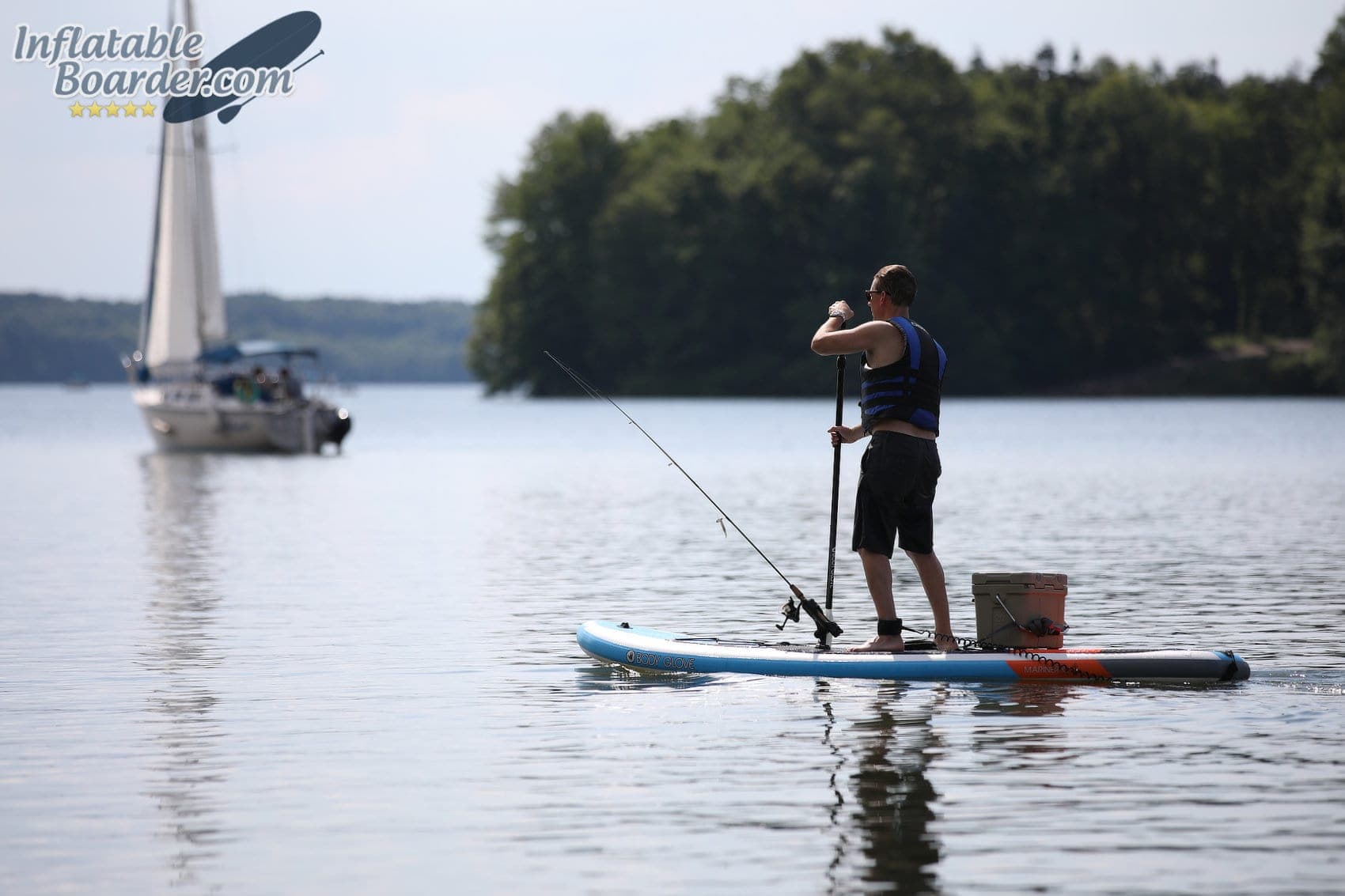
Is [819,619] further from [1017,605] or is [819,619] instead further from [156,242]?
[156,242]

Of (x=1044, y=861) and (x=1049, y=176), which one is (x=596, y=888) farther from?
(x=1049, y=176)

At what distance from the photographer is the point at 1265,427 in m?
62.2

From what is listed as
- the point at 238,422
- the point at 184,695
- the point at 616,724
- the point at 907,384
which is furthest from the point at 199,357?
the point at 616,724

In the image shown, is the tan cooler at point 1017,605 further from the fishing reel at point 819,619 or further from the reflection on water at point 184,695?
the reflection on water at point 184,695

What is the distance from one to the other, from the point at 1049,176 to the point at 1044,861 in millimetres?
106816

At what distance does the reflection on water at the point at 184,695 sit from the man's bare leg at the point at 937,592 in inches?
155

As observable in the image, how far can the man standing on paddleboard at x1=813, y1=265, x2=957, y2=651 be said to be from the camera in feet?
37.8

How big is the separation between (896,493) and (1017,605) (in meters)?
1.17

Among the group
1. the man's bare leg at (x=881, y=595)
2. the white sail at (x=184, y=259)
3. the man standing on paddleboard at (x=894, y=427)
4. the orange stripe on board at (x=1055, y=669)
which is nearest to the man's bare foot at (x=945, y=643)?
the man's bare leg at (x=881, y=595)

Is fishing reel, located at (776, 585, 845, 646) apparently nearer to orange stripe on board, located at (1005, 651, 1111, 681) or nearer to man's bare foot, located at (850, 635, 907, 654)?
man's bare foot, located at (850, 635, 907, 654)

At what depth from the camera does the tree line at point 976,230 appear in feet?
358

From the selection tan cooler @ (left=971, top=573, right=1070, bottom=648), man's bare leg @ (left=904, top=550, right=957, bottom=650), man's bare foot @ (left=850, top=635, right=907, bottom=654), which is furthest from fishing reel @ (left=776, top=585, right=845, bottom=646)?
tan cooler @ (left=971, top=573, right=1070, bottom=648)

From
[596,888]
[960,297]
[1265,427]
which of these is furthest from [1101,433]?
[596,888]

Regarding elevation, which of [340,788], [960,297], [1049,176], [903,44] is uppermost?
[903,44]
